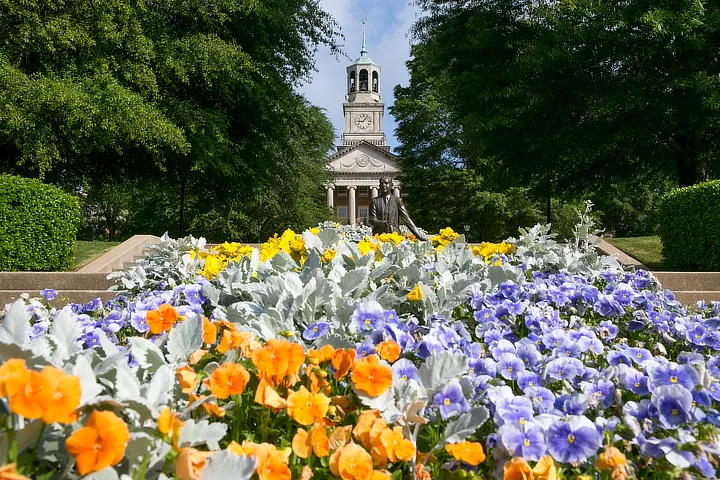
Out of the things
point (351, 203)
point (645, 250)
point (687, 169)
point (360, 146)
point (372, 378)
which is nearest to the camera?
point (372, 378)

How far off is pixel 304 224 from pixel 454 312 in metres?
24.8

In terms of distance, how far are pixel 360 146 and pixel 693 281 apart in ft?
197

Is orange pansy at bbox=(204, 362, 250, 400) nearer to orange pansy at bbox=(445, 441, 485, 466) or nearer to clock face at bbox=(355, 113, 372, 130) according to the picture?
orange pansy at bbox=(445, 441, 485, 466)

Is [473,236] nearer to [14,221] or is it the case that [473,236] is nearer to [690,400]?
[14,221]

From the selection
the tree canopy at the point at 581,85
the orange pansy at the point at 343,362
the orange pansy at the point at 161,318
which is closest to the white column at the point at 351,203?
the tree canopy at the point at 581,85

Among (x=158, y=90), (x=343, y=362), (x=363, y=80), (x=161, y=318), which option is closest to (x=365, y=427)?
(x=343, y=362)

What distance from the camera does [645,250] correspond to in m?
11.8

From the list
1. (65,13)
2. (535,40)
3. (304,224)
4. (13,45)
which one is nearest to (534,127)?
(535,40)

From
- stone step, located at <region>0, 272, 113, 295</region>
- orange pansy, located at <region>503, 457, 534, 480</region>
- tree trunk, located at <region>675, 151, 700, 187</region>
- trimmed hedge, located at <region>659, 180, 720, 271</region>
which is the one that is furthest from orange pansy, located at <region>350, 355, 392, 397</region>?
tree trunk, located at <region>675, 151, 700, 187</region>

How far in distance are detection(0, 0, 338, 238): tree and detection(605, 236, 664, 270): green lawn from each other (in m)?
9.50

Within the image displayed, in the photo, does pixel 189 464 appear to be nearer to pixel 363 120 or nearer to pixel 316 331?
pixel 316 331

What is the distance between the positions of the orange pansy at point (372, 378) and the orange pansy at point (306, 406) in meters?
0.10

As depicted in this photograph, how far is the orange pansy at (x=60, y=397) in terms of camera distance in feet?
2.90

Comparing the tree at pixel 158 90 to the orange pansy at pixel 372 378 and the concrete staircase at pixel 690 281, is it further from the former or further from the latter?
the orange pansy at pixel 372 378
